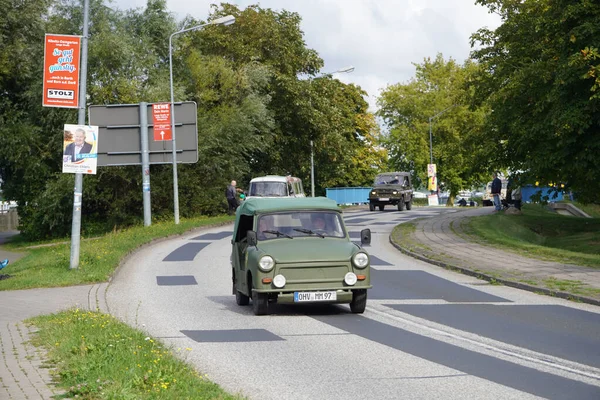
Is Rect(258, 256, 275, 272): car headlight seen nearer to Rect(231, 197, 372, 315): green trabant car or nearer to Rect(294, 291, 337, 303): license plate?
Rect(231, 197, 372, 315): green trabant car

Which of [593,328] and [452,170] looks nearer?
[593,328]

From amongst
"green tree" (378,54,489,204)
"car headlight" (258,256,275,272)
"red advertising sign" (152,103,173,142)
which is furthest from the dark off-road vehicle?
"car headlight" (258,256,275,272)

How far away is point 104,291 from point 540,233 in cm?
2615

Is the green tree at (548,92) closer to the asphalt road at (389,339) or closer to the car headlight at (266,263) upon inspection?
the asphalt road at (389,339)

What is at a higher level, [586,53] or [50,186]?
[586,53]

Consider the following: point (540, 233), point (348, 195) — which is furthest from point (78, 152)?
point (348, 195)

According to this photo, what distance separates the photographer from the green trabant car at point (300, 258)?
13.4 m

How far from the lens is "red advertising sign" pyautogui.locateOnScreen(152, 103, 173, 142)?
3694 centimetres

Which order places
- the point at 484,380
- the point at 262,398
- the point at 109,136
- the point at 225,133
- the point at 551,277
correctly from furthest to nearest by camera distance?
1. the point at 225,133
2. the point at 109,136
3. the point at 551,277
4. the point at 484,380
5. the point at 262,398

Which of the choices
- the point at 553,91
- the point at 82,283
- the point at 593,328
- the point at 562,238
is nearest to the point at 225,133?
the point at 562,238

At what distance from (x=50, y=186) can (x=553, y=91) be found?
26350 mm

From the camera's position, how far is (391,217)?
1780 inches

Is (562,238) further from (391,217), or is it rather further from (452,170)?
(452,170)

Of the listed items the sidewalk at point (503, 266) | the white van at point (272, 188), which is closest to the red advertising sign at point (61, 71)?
the sidewalk at point (503, 266)
